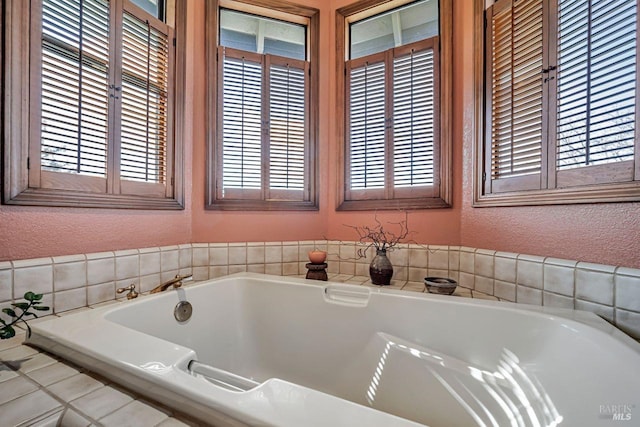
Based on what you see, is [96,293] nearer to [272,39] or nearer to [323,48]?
[272,39]

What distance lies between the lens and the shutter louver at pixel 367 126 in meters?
1.81

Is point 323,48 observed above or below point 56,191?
above

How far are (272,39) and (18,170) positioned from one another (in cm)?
160

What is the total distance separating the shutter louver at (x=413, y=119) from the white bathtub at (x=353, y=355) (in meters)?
0.80

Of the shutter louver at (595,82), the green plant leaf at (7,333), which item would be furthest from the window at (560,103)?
the green plant leaf at (7,333)

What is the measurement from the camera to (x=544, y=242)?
117 centimetres

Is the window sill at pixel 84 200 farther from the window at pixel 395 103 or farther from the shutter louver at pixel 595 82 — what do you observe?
the shutter louver at pixel 595 82

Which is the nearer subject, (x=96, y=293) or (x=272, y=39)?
(x=96, y=293)

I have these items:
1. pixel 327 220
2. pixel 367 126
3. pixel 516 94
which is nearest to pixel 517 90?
pixel 516 94

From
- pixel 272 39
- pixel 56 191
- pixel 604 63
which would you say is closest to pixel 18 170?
pixel 56 191

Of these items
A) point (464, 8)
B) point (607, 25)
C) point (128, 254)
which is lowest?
point (128, 254)

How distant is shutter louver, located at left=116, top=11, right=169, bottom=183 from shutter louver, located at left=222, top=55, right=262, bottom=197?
34 cm

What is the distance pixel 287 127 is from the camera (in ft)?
6.17

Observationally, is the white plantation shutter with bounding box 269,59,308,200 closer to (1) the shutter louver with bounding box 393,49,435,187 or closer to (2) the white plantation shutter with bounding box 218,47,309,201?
(2) the white plantation shutter with bounding box 218,47,309,201
